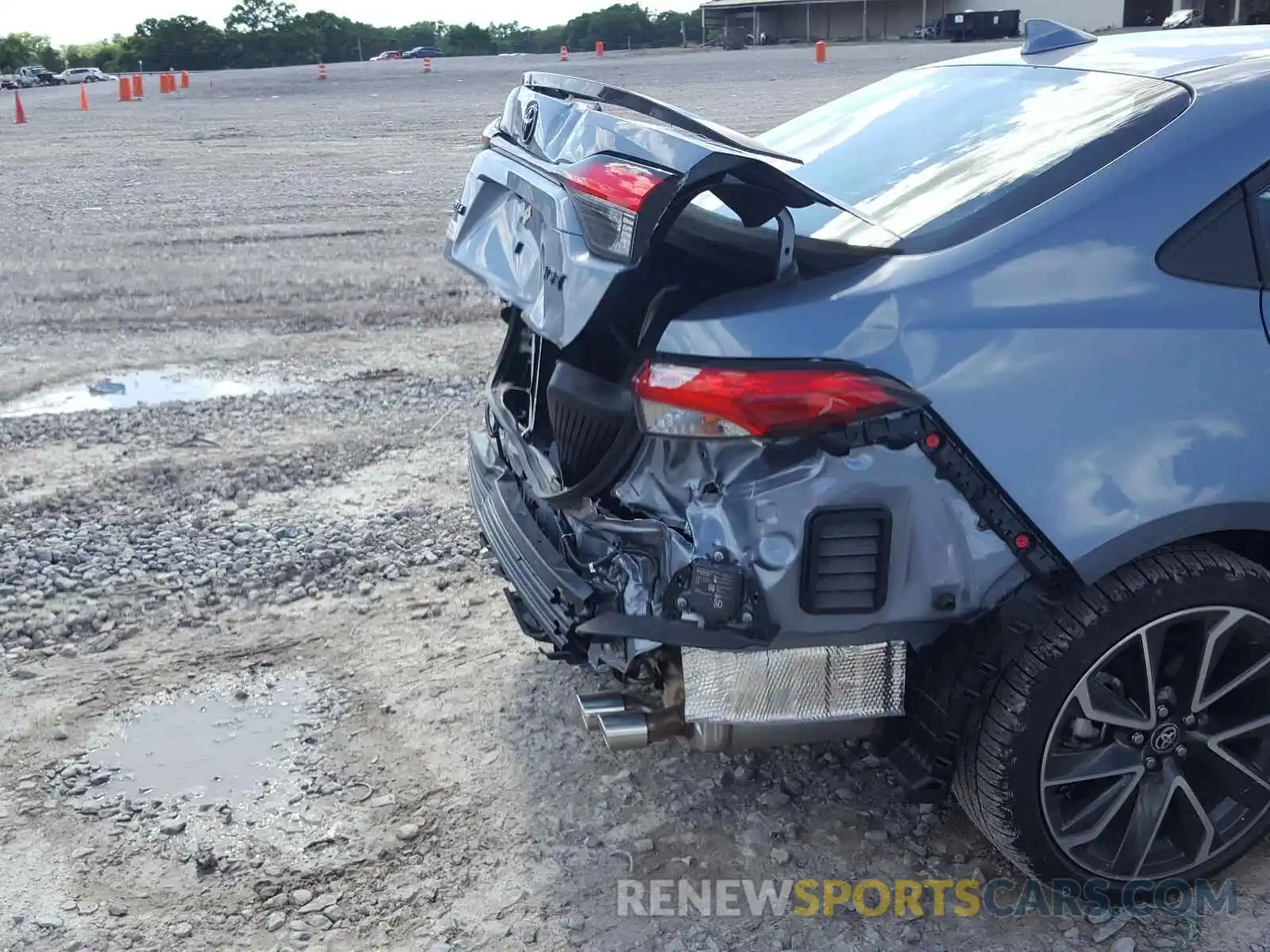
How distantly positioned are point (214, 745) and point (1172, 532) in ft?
8.55

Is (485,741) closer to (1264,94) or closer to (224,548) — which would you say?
(224,548)

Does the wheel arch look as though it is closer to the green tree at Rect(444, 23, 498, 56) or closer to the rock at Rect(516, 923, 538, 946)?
the rock at Rect(516, 923, 538, 946)

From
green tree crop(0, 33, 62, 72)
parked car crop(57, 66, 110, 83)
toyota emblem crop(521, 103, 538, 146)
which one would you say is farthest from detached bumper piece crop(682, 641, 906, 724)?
green tree crop(0, 33, 62, 72)

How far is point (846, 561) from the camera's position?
8.14 feet

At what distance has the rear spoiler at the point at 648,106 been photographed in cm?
262

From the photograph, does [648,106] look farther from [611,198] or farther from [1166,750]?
[1166,750]

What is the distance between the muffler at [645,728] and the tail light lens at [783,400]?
0.69 m

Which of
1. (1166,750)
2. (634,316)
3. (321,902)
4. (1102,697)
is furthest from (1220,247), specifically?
(321,902)

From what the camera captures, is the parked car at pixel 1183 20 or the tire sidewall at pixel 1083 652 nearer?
the tire sidewall at pixel 1083 652

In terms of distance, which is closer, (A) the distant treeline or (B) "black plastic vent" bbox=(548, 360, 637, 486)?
(B) "black plastic vent" bbox=(548, 360, 637, 486)

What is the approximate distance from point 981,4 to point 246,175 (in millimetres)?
58803

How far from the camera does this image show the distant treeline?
219ft

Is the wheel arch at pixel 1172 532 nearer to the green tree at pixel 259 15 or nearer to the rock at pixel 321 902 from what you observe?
the rock at pixel 321 902

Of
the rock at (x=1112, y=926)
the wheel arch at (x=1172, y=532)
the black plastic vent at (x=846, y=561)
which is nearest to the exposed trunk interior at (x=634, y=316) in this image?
the black plastic vent at (x=846, y=561)
